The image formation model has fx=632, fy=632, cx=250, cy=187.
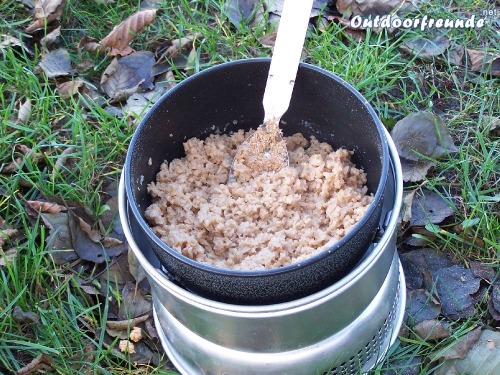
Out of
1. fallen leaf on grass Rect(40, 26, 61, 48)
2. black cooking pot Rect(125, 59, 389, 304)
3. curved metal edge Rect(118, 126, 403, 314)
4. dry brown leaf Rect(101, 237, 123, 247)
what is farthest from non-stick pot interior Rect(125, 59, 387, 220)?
fallen leaf on grass Rect(40, 26, 61, 48)

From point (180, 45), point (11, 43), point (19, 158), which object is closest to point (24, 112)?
point (19, 158)

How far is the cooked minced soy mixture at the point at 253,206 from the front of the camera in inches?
53.8

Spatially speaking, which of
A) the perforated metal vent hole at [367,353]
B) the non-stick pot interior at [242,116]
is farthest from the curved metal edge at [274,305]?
the perforated metal vent hole at [367,353]

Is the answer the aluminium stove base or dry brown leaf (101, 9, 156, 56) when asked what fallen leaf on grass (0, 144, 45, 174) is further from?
the aluminium stove base

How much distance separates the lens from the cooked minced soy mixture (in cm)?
137

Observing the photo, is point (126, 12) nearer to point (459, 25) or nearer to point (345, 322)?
point (459, 25)

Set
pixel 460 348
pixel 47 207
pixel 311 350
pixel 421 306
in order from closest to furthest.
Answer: pixel 311 350 → pixel 460 348 → pixel 421 306 → pixel 47 207

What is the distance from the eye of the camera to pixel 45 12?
2.07 m

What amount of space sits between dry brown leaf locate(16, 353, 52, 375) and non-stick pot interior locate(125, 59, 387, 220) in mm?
414

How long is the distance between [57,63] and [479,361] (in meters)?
1.49

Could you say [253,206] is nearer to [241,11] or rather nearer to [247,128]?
[247,128]

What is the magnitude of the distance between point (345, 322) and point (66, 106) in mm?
1074

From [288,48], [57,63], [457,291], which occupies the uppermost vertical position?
[288,48]

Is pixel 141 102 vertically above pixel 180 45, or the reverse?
pixel 180 45
